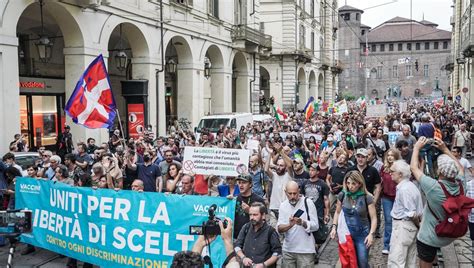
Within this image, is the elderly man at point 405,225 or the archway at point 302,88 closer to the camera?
the elderly man at point 405,225

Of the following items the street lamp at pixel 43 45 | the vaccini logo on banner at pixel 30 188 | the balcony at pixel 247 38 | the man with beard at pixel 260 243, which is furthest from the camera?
the balcony at pixel 247 38

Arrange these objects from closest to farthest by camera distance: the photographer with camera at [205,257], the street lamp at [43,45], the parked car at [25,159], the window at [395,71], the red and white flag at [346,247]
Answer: the photographer with camera at [205,257] → the red and white flag at [346,247] → the parked car at [25,159] → the street lamp at [43,45] → the window at [395,71]

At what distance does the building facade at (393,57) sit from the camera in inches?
4021

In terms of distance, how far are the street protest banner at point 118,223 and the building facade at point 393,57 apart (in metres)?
96.7

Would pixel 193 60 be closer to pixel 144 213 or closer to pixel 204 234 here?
pixel 144 213

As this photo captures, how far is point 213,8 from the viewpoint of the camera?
89.4 feet

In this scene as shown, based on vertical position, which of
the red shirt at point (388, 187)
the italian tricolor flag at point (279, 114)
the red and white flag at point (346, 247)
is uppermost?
the italian tricolor flag at point (279, 114)

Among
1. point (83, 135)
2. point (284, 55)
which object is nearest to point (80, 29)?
point (83, 135)

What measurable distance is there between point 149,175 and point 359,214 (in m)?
4.51

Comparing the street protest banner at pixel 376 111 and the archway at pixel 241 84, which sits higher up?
the archway at pixel 241 84

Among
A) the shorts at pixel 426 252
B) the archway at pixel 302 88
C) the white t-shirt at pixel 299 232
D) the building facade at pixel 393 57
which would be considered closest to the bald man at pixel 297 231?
the white t-shirt at pixel 299 232

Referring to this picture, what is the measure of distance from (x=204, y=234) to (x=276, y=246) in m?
0.86

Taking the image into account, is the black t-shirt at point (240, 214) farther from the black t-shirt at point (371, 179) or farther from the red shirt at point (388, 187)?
the red shirt at point (388, 187)

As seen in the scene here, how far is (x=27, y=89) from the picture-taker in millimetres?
20047
